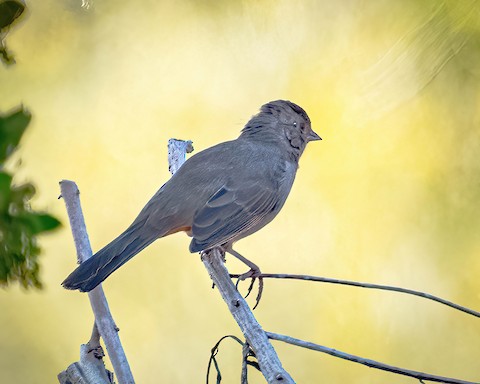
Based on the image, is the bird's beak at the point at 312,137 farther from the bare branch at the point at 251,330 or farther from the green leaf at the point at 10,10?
the green leaf at the point at 10,10

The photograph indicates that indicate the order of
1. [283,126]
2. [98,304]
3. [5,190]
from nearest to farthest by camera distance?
1. [5,190]
2. [98,304]
3. [283,126]

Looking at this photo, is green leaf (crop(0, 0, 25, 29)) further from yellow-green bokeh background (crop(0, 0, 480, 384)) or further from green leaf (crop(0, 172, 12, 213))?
yellow-green bokeh background (crop(0, 0, 480, 384))

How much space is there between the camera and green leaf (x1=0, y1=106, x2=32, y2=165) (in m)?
0.49

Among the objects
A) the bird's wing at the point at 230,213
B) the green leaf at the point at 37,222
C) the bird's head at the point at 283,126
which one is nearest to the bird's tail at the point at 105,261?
the bird's wing at the point at 230,213

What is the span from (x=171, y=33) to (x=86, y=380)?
3.00 meters

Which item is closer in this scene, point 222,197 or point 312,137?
point 222,197

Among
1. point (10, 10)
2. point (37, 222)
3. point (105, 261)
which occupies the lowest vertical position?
point (37, 222)

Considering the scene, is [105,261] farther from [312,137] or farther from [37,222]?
[37,222]

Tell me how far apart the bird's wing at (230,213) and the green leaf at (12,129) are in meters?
1.61

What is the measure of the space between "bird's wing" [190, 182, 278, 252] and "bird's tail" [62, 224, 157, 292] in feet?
0.50

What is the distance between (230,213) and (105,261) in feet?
1.47

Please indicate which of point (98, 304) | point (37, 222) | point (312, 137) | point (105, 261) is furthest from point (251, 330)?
point (312, 137)

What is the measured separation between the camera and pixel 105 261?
6.63ft

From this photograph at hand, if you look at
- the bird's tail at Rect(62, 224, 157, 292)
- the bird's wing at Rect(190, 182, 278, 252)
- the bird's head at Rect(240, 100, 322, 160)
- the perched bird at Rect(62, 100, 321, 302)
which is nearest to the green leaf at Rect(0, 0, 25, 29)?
the bird's tail at Rect(62, 224, 157, 292)
